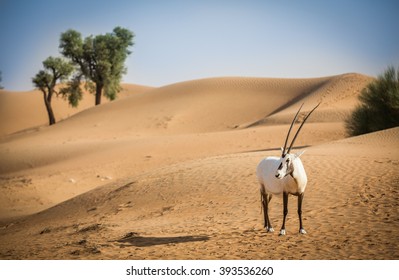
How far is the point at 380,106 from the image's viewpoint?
773 inches

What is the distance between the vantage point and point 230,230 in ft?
26.1

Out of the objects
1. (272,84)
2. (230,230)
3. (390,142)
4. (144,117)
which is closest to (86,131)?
(144,117)

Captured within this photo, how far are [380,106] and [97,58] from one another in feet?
110

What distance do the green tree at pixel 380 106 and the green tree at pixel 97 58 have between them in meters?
30.3

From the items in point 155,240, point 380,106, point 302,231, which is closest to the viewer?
point 302,231

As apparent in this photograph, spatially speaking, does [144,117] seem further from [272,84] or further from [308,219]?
[308,219]

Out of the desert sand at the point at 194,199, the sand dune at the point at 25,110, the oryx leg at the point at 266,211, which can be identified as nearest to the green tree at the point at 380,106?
the desert sand at the point at 194,199

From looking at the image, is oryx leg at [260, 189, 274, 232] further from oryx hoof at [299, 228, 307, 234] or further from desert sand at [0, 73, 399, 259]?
oryx hoof at [299, 228, 307, 234]

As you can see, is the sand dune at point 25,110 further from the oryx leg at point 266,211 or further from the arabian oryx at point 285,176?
the arabian oryx at point 285,176

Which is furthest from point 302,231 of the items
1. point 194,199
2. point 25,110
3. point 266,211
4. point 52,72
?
point 25,110

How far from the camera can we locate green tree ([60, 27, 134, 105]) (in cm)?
4506

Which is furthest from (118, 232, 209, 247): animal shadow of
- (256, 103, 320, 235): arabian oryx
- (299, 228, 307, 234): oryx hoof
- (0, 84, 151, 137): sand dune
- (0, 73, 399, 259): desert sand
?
(0, 84, 151, 137): sand dune

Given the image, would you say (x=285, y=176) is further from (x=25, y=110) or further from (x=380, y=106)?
(x=25, y=110)

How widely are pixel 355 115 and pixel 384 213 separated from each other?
552 inches
